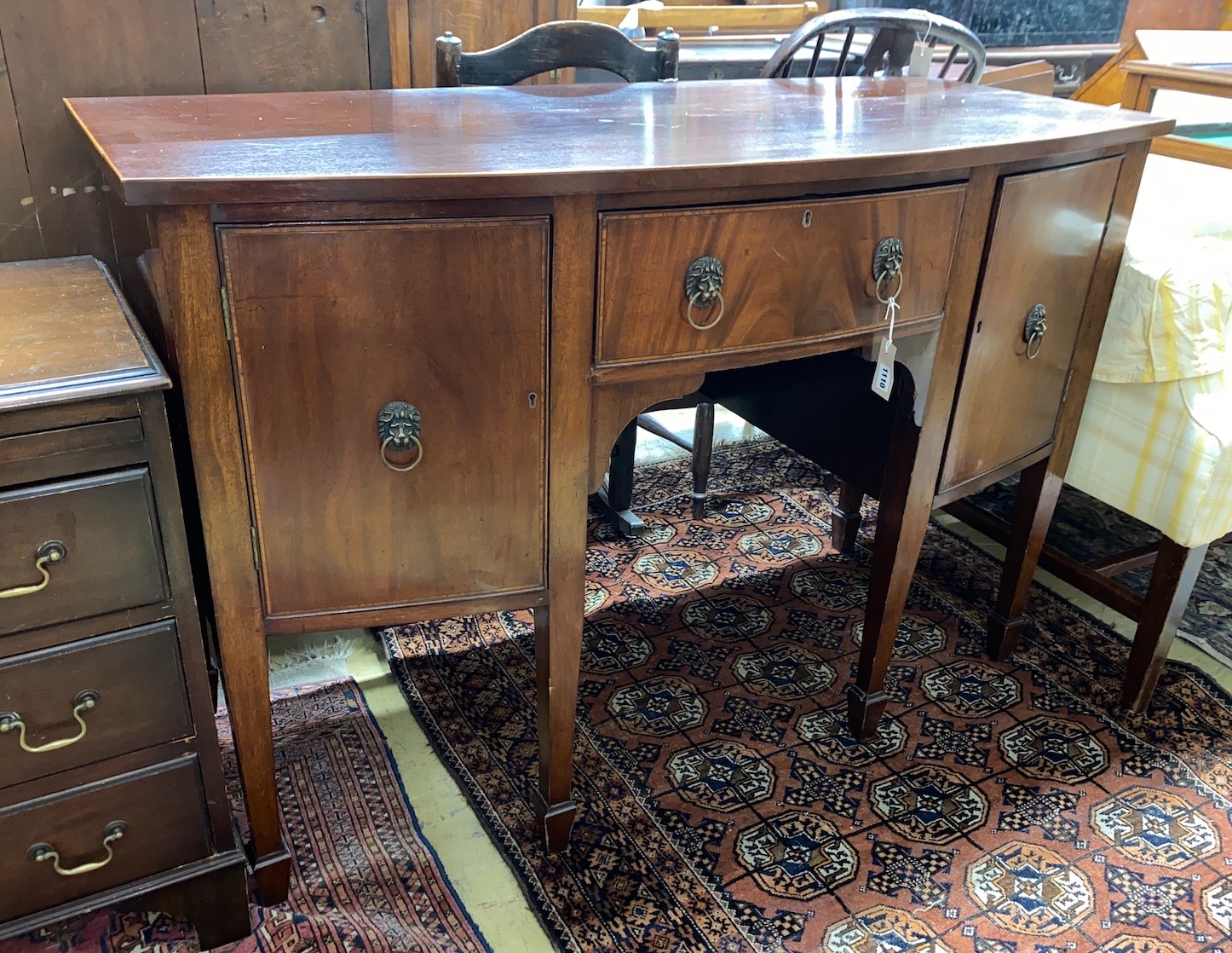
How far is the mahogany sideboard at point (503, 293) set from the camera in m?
0.93

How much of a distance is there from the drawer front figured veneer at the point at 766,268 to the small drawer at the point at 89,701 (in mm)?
565

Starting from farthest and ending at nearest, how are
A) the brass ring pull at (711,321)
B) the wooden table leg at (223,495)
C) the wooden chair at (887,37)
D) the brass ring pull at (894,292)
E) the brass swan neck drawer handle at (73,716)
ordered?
the wooden chair at (887,37)
the brass ring pull at (894,292)
the brass ring pull at (711,321)
the brass swan neck drawer handle at (73,716)
the wooden table leg at (223,495)

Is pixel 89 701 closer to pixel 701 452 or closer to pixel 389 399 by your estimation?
pixel 389 399

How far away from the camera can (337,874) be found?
135 cm

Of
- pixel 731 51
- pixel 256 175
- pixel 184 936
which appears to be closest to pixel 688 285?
pixel 256 175

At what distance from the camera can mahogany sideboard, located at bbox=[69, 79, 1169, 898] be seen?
0.93 metres

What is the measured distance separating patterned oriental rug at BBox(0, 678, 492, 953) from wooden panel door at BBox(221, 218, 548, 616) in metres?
0.45

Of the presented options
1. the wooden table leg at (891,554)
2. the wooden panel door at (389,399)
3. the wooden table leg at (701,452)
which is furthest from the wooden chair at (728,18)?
the wooden panel door at (389,399)

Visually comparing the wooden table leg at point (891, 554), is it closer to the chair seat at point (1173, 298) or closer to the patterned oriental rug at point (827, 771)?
the patterned oriental rug at point (827, 771)

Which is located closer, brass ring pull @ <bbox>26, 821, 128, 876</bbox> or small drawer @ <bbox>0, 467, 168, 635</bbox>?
small drawer @ <bbox>0, 467, 168, 635</bbox>

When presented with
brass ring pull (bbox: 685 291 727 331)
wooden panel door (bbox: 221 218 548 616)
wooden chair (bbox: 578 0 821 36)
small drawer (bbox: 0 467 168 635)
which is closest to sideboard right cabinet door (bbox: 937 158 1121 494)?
brass ring pull (bbox: 685 291 727 331)

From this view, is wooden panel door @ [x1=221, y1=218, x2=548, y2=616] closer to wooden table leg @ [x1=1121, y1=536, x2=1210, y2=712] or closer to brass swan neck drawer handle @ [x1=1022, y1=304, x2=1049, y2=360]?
brass swan neck drawer handle @ [x1=1022, y1=304, x2=1049, y2=360]

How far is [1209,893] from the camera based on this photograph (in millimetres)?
1389

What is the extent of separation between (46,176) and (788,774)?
1346mm
